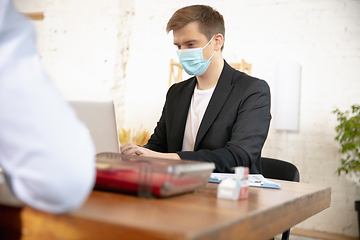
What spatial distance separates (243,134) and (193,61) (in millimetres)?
587

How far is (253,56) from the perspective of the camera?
177 inches

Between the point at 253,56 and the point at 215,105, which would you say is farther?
the point at 253,56

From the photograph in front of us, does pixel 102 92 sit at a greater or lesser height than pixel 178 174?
lesser

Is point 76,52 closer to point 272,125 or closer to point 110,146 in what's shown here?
point 272,125

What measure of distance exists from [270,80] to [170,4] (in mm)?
1610

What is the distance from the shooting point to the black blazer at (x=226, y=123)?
161 cm

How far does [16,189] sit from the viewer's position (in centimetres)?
55

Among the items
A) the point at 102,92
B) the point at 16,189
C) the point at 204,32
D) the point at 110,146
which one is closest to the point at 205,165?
the point at 16,189

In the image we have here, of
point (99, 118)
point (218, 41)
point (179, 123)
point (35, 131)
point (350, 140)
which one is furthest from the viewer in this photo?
point (350, 140)

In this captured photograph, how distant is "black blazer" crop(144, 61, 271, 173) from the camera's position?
161 centimetres

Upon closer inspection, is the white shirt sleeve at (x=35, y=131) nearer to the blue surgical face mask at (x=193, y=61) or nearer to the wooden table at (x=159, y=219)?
the wooden table at (x=159, y=219)

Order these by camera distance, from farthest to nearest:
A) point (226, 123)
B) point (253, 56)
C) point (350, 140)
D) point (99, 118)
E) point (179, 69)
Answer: point (179, 69)
point (253, 56)
point (350, 140)
point (226, 123)
point (99, 118)

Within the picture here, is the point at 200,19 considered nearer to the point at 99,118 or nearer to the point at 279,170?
the point at 279,170

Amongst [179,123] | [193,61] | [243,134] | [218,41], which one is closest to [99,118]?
[243,134]
